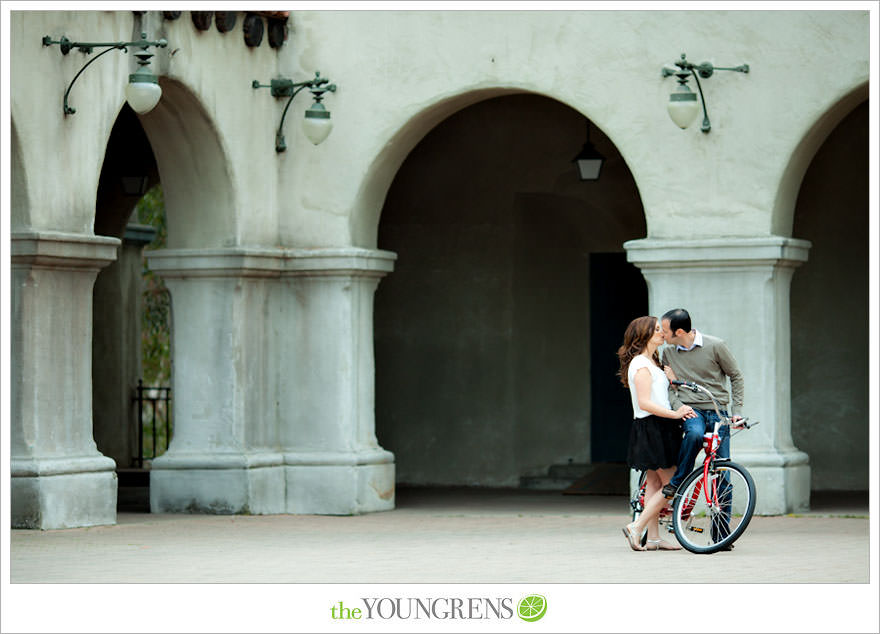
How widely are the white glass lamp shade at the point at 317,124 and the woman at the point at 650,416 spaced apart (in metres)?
4.27

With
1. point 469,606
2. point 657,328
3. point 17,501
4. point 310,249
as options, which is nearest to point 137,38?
point 310,249

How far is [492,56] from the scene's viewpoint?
15.3 m

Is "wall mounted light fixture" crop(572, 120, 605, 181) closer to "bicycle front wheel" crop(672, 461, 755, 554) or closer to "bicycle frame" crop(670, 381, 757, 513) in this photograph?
"bicycle frame" crop(670, 381, 757, 513)

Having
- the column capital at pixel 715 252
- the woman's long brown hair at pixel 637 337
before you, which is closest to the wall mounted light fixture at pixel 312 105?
the column capital at pixel 715 252

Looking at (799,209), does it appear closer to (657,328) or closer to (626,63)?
(626,63)

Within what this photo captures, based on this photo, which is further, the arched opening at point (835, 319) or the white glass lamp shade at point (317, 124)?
the arched opening at point (835, 319)

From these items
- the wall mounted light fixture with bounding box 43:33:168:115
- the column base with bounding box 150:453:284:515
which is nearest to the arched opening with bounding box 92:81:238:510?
the column base with bounding box 150:453:284:515

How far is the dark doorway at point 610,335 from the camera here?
732 inches

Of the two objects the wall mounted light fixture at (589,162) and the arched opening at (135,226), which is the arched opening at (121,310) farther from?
the wall mounted light fixture at (589,162)

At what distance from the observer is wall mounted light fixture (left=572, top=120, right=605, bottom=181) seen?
17.1 metres

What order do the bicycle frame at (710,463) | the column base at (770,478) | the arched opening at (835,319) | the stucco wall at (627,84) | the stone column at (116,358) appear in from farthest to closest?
1. the stone column at (116,358)
2. the arched opening at (835,319)
3. the column base at (770,478)
4. the stucco wall at (627,84)
5. the bicycle frame at (710,463)

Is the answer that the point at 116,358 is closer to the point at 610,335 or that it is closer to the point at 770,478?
the point at 610,335

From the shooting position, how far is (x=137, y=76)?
13188 millimetres

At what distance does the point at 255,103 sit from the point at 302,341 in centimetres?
206
